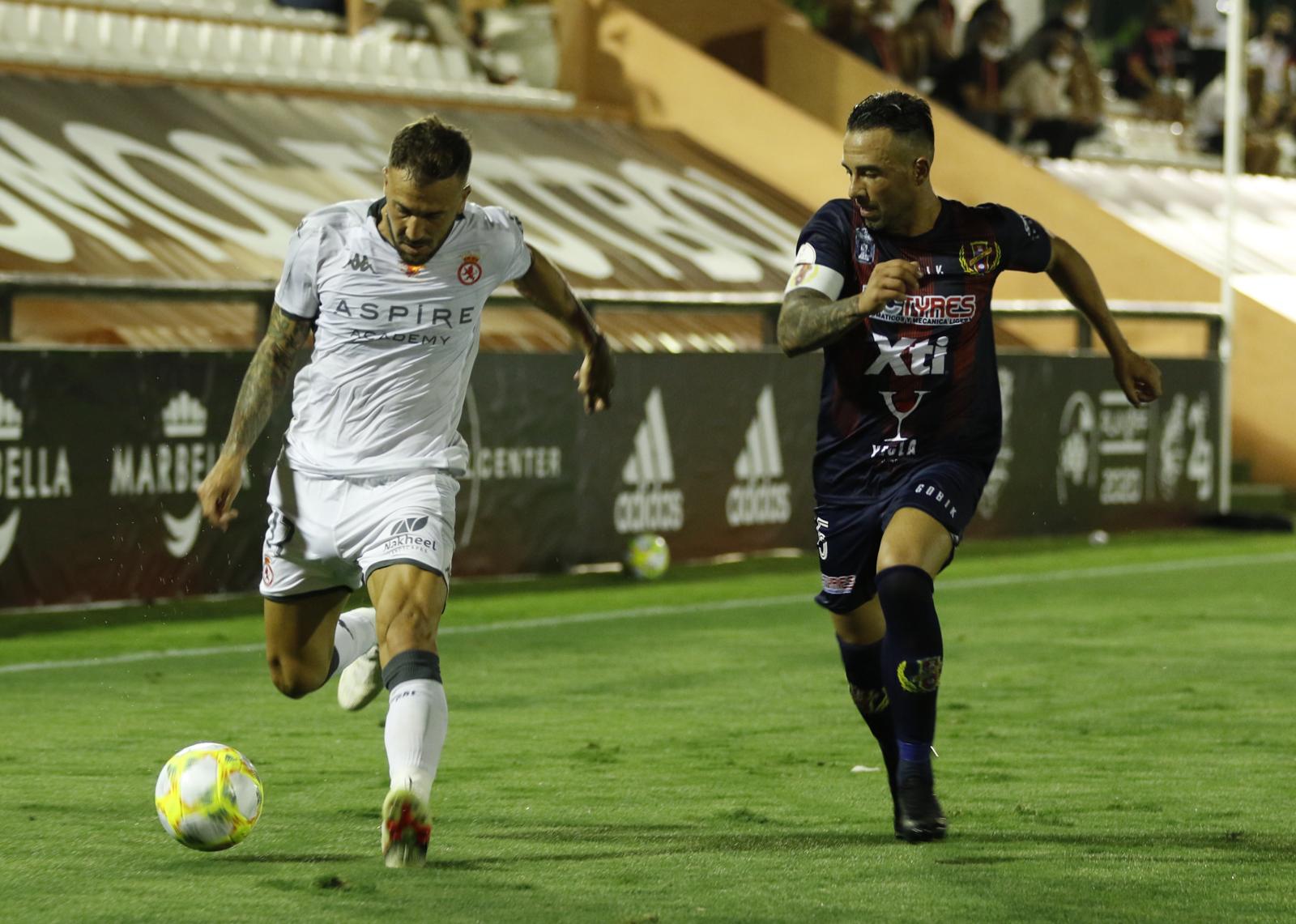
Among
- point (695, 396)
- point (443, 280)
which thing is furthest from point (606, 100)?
point (443, 280)

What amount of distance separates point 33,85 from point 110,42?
1.42 meters

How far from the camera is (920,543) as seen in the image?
5.44 metres

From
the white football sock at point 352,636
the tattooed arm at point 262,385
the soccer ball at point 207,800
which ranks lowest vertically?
the soccer ball at point 207,800

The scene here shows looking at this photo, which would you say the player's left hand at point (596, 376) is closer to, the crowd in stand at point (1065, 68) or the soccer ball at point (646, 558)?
the soccer ball at point (646, 558)

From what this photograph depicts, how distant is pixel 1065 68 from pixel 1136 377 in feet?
61.3

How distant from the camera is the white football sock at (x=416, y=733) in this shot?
4973 mm

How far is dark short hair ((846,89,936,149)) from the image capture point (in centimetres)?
539

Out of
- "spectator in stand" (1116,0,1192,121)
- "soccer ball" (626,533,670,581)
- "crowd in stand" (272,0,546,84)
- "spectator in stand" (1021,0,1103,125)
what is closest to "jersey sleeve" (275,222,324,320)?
"soccer ball" (626,533,670,581)

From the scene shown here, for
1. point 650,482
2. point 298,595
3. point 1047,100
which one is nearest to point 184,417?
point 650,482

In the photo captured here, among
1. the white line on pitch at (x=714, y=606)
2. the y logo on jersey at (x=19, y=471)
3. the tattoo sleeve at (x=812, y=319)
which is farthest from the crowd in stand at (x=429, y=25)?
the tattoo sleeve at (x=812, y=319)

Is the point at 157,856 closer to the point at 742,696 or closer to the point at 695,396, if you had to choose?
the point at 742,696

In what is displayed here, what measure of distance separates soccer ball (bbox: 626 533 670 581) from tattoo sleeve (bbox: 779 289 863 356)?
7.49 meters

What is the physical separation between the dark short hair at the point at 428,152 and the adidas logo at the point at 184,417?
5555mm

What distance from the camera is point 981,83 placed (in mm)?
22531
